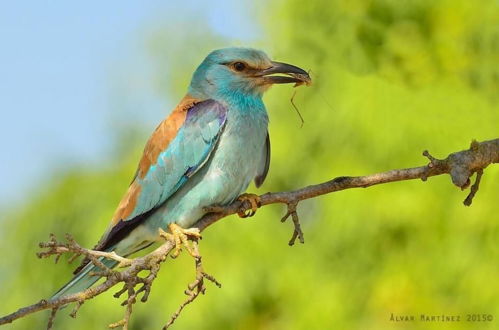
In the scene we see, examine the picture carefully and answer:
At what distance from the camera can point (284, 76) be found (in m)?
4.55

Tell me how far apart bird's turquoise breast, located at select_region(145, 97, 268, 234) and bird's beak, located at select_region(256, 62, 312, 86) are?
20cm

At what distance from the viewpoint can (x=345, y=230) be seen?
8.77m

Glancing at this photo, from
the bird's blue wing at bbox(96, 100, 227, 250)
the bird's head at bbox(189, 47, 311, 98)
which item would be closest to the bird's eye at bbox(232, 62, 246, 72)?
the bird's head at bbox(189, 47, 311, 98)

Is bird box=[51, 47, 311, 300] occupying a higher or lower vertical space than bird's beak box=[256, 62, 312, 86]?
lower

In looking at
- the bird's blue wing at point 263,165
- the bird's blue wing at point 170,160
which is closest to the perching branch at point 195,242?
the bird's blue wing at point 170,160

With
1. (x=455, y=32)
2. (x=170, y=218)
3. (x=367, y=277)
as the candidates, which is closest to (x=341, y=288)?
(x=367, y=277)

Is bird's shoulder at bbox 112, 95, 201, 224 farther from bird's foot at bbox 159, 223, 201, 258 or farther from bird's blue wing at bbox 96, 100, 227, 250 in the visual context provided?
bird's foot at bbox 159, 223, 201, 258

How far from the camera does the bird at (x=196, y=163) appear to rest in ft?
14.0

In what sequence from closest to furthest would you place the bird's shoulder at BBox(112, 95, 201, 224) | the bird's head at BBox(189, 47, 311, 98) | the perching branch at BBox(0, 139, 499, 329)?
1. the perching branch at BBox(0, 139, 499, 329)
2. the bird's shoulder at BBox(112, 95, 201, 224)
3. the bird's head at BBox(189, 47, 311, 98)

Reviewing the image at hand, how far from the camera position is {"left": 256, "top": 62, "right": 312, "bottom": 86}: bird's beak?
14.7 ft

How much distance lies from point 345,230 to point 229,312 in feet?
4.30

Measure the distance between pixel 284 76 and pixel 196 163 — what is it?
597 mm

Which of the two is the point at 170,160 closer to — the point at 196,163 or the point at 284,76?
the point at 196,163

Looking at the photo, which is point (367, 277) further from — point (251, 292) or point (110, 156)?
point (110, 156)
